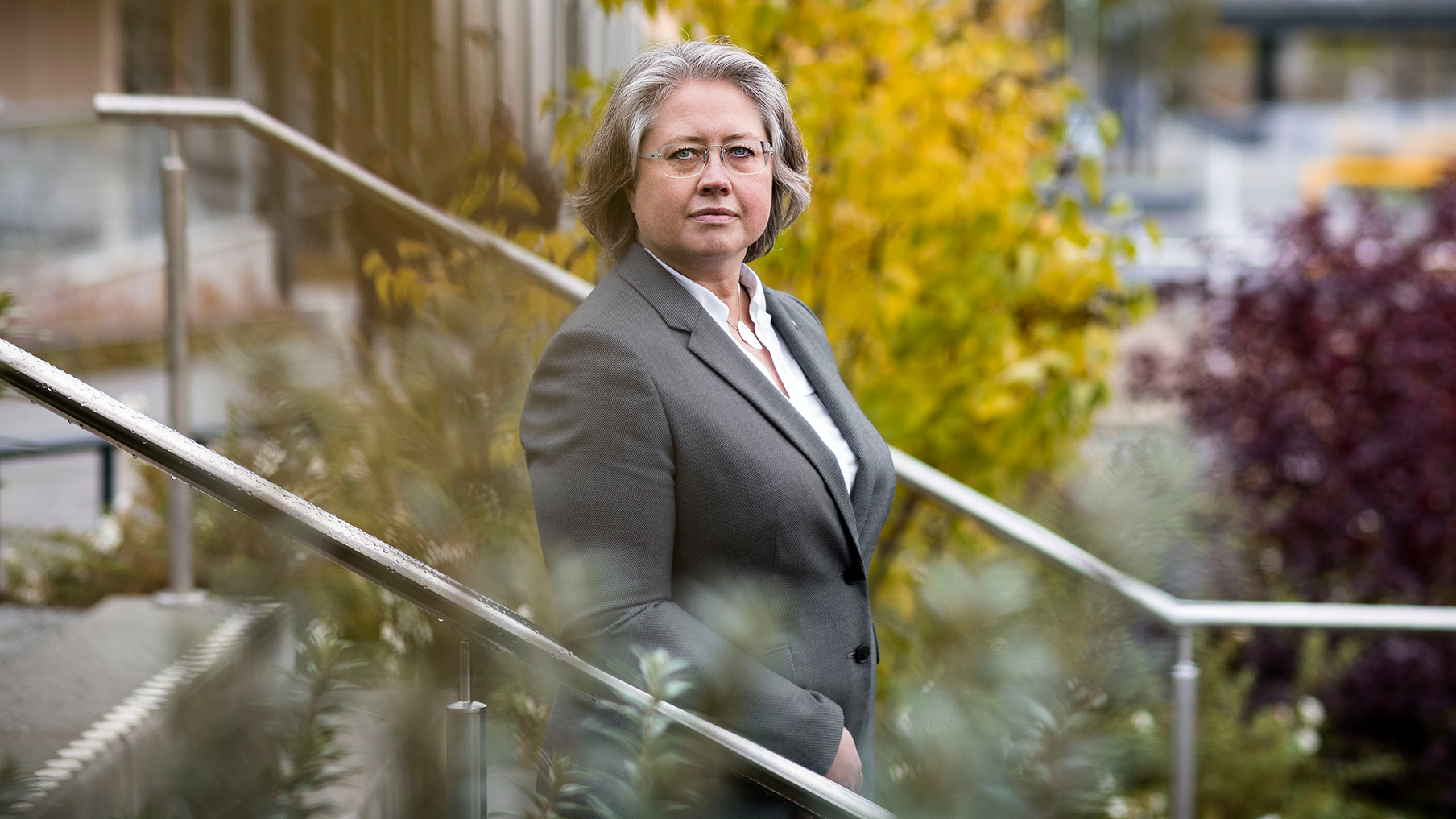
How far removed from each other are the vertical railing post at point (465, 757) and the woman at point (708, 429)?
0.19 m

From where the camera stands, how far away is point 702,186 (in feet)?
5.27

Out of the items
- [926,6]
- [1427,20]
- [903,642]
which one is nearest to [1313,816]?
[926,6]

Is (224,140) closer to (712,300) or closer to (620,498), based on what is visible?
(712,300)

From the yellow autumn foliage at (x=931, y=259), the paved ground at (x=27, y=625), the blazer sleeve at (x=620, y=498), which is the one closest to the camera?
the blazer sleeve at (x=620, y=498)

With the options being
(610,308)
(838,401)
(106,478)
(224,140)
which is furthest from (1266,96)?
(610,308)

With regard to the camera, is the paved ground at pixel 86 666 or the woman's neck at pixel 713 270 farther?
the woman's neck at pixel 713 270

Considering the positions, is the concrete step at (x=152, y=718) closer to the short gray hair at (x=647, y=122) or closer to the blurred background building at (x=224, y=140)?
the blurred background building at (x=224, y=140)

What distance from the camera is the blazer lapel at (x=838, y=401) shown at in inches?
68.2

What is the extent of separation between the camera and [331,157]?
1.83 metres

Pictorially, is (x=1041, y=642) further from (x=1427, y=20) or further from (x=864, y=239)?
(x=1427, y=20)


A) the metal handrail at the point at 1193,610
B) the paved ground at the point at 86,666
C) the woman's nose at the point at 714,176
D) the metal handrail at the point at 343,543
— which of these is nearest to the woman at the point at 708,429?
the woman's nose at the point at 714,176

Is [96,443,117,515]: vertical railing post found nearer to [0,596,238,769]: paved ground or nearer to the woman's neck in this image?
[0,596,238,769]: paved ground

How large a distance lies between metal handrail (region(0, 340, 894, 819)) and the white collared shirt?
58cm

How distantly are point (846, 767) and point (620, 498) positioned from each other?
1.51ft
